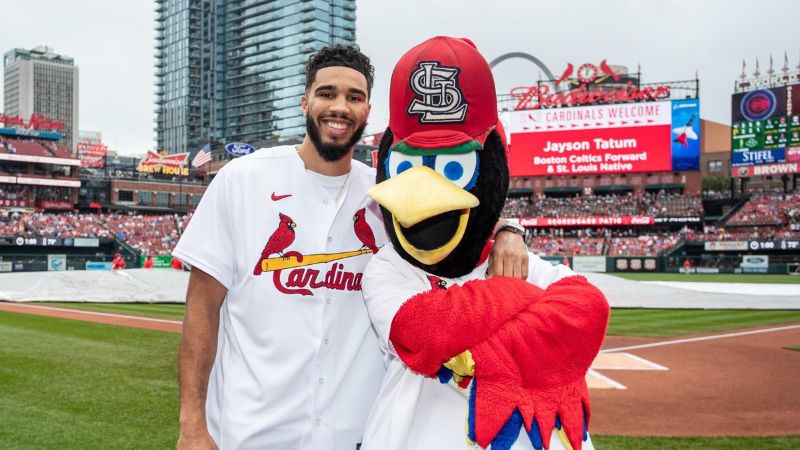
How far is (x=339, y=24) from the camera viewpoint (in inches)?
4129

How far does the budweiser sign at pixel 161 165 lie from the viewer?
3000 inches

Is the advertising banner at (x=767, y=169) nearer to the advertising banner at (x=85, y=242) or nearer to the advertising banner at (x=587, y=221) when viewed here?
the advertising banner at (x=587, y=221)

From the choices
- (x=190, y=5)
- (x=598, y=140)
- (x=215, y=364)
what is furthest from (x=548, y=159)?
(x=190, y=5)

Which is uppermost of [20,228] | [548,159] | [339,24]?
[339,24]

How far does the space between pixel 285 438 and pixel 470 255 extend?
38.5 inches

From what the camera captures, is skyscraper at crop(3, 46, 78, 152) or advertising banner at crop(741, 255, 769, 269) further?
skyscraper at crop(3, 46, 78, 152)

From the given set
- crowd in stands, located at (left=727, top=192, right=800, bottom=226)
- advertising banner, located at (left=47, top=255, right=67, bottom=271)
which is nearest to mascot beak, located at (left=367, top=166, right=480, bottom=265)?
advertising banner, located at (left=47, top=255, right=67, bottom=271)

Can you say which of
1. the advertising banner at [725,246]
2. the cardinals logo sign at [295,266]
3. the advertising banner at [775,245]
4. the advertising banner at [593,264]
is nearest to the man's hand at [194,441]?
the cardinals logo sign at [295,266]

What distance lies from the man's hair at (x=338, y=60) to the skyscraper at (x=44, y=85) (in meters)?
182

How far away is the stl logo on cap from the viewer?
6.97 feet

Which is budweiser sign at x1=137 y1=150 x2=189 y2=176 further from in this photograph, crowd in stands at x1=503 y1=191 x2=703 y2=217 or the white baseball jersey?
the white baseball jersey

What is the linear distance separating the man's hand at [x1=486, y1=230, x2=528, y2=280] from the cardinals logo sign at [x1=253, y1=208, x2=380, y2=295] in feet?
1.93

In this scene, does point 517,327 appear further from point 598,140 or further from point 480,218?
point 598,140

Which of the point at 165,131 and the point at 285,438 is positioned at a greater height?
the point at 165,131
